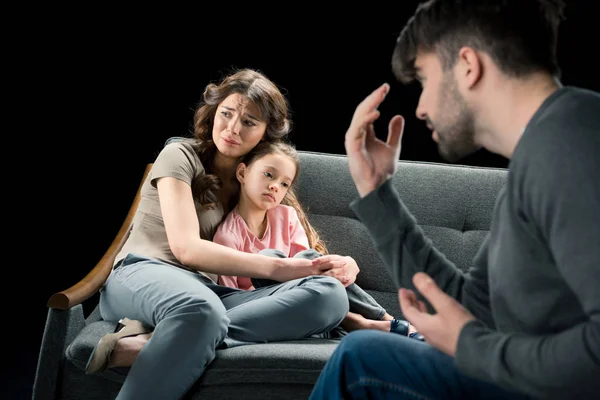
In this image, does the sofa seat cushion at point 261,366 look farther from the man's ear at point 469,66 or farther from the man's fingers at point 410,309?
the man's ear at point 469,66

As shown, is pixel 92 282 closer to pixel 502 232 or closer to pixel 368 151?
pixel 368 151

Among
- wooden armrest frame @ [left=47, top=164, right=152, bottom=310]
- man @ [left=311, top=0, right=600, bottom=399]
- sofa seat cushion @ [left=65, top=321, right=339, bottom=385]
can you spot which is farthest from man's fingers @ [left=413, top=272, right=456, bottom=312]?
wooden armrest frame @ [left=47, top=164, right=152, bottom=310]

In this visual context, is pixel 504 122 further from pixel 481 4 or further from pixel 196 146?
pixel 196 146

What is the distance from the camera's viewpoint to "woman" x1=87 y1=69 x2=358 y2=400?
231 cm

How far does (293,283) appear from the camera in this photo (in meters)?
2.62

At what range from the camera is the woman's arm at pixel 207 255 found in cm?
262

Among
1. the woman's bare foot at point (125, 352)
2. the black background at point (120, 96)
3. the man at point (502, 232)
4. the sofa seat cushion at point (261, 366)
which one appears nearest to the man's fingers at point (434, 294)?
the man at point (502, 232)

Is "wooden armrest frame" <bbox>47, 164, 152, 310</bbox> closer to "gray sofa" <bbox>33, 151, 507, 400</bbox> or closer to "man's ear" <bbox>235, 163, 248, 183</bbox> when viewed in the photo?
"gray sofa" <bbox>33, 151, 507, 400</bbox>

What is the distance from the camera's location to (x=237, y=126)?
2811 millimetres

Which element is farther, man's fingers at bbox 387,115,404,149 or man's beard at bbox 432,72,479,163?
man's fingers at bbox 387,115,404,149

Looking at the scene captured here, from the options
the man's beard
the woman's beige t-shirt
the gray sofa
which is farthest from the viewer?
the woman's beige t-shirt

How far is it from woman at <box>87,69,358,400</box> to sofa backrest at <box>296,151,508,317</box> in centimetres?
23

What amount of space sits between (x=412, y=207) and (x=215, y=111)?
80cm

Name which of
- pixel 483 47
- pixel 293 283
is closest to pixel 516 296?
pixel 483 47
